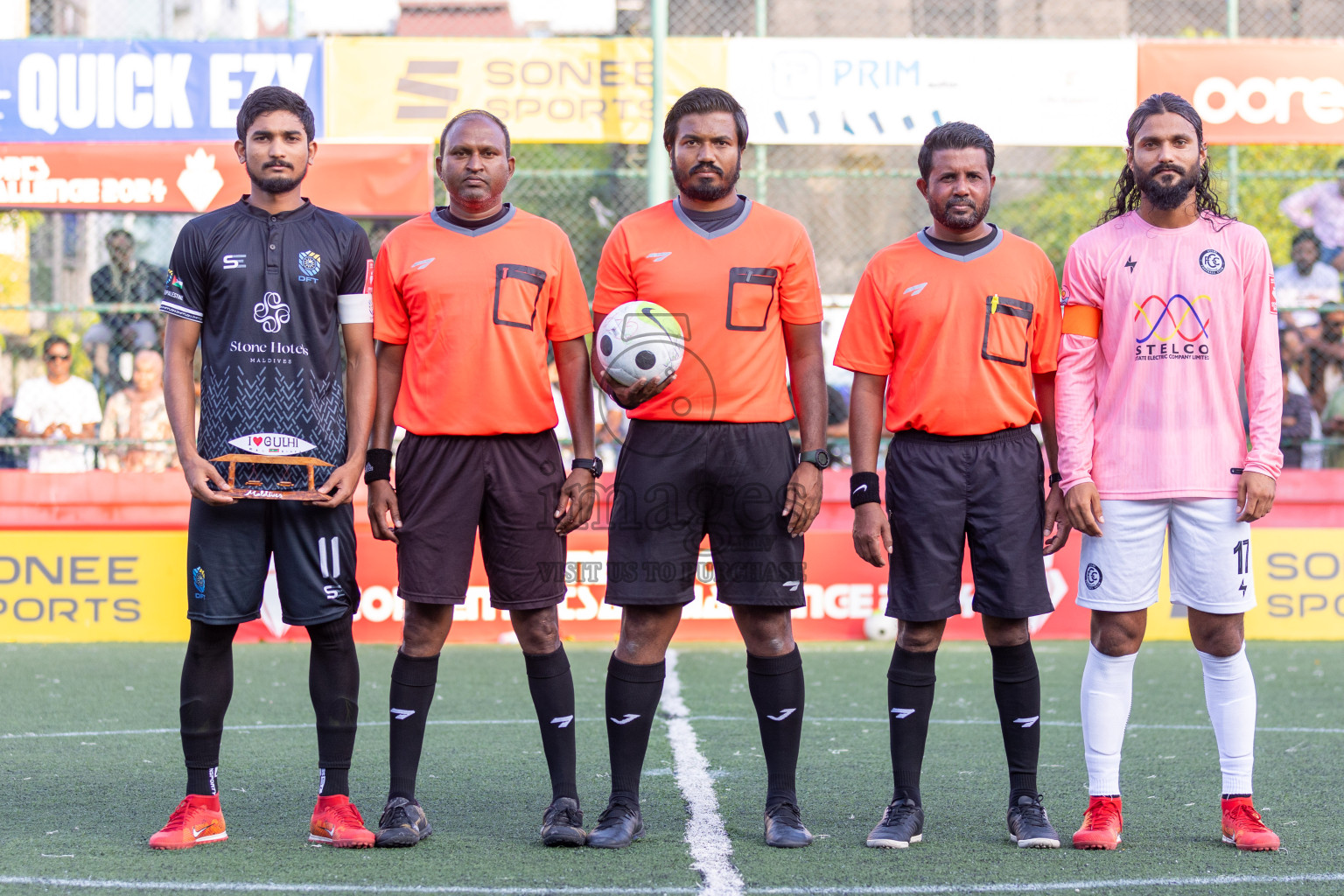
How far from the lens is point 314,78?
34.8ft

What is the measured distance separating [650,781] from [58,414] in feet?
22.2

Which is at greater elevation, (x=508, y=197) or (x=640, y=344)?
(x=508, y=197)

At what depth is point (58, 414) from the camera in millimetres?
10281

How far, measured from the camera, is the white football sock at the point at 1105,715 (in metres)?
4.33

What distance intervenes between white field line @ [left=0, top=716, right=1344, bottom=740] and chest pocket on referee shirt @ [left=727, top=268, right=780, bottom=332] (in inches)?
110

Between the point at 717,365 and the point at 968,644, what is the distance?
18.7 feet

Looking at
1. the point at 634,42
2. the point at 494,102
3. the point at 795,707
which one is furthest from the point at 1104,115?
the point at 795,707

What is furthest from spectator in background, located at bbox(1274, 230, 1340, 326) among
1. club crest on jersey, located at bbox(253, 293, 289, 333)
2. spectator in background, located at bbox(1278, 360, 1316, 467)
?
club crest on jersey, located at bbox(253, 293, 289, 333)

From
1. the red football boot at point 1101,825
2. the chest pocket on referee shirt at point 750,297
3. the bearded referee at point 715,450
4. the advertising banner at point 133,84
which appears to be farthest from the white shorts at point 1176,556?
the advertising banner at point 133,84

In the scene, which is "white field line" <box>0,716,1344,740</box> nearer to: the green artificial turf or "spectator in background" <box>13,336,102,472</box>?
the green artificial turf

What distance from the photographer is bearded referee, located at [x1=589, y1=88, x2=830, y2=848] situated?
14.2 ft

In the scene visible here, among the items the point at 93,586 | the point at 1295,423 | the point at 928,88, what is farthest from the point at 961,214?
the point at 1295,423

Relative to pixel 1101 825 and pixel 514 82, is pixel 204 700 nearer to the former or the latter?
pixel 1101 825

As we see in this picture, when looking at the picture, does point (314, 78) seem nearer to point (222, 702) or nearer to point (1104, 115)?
point (1104, 115)
